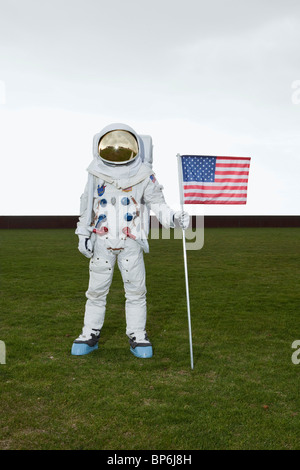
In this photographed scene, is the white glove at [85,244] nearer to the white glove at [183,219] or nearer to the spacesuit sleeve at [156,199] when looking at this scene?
the spacesuit sleeve at [156,199]

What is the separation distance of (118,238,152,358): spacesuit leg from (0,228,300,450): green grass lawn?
0.42ft

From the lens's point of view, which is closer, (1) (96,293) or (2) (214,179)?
(1) (96,293)

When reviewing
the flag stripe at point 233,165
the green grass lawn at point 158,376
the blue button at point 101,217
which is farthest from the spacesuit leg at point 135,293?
the flag stripe at point 233,165

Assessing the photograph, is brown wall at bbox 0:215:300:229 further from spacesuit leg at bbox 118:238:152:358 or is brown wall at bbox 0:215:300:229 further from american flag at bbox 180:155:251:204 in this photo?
spacesuit leg at bbox 118:238:152:358

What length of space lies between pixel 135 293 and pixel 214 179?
1.95m

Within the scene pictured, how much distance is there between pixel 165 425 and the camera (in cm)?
290

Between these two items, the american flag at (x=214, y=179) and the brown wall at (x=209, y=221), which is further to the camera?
the brown wall at (x=209, y=221)

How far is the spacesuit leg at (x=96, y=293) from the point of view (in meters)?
4.26

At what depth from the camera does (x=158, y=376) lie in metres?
3.73

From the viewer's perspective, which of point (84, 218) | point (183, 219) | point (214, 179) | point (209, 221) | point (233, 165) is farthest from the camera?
point (209, 221)

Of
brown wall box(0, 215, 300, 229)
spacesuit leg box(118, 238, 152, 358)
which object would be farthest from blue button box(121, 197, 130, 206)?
brown wall box(0, 215, 300, 229)

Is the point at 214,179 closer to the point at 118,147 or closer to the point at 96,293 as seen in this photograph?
the point at 118,147

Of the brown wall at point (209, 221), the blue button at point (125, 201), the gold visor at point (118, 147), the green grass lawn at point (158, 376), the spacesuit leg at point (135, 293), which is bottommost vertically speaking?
the brown wall at point (209, 221)

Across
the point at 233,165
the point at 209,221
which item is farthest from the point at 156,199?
the point at 209,221
